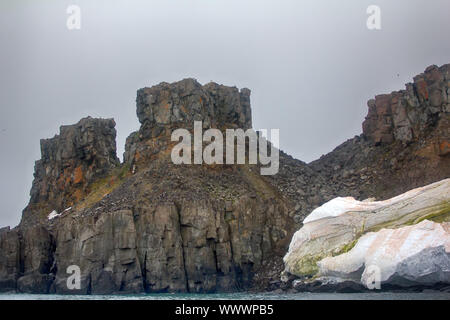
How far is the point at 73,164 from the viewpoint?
10906cm

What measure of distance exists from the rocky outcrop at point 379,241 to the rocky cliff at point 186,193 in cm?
992


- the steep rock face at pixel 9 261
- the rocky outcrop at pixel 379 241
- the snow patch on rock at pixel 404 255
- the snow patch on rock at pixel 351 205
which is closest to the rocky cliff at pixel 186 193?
the steep rock face at pixel 9 261

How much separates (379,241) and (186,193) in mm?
34209

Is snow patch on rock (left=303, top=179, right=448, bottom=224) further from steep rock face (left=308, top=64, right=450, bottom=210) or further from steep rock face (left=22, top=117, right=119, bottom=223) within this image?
steep rock face (left=22, top=117, right=119, bottom=223)

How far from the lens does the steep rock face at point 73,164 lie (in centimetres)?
10806

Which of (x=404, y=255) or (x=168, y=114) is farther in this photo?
(x=168, y=114)

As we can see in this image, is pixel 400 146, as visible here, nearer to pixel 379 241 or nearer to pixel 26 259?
pixel 379 241

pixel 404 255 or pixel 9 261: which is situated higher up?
pixel 404 255

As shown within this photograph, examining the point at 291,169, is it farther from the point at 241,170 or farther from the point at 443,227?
the point at 443,227

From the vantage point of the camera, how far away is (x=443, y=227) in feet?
166

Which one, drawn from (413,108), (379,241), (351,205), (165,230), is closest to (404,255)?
(379,241)
